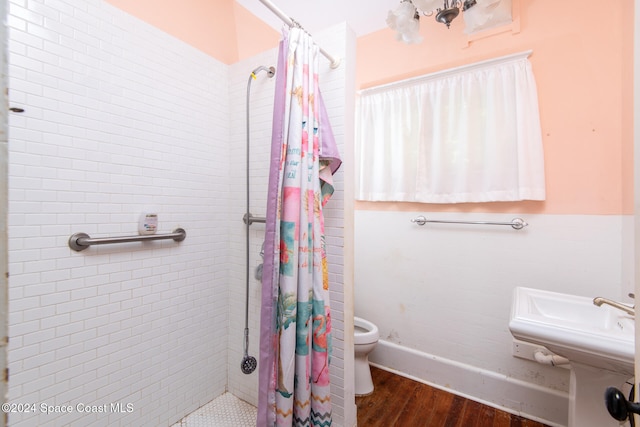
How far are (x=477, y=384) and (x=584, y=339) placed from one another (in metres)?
1.03

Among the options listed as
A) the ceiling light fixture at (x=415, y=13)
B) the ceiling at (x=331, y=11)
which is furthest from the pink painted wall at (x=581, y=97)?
the ceiling at (x=331, y=11)

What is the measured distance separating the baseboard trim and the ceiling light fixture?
6.60 ft

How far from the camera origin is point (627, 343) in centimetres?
86

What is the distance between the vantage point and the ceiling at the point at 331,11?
72.3 inches

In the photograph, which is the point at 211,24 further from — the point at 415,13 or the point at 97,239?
the point at 97,239

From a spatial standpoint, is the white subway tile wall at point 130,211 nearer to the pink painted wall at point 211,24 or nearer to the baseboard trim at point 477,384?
the pink painted wall at point 211,24

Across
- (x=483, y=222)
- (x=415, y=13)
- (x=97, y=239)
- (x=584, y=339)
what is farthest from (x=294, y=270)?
(x=415, y=13)

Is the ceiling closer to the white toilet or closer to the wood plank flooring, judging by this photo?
the white toilet

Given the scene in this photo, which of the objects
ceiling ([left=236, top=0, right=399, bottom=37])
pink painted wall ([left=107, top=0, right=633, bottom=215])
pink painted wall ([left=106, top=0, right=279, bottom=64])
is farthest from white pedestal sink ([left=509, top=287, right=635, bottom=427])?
pink painted wall ([left=106, top=0, right=279, bottom=64])

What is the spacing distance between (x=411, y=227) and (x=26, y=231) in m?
1.94

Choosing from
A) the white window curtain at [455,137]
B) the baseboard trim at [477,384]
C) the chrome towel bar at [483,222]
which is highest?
the white window curtain at [455,137]

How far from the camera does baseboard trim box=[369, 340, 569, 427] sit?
151 cm

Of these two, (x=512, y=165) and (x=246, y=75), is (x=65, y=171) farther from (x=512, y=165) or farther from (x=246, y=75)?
(x=512, y=165)

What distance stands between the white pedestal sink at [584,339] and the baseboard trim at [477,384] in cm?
38
